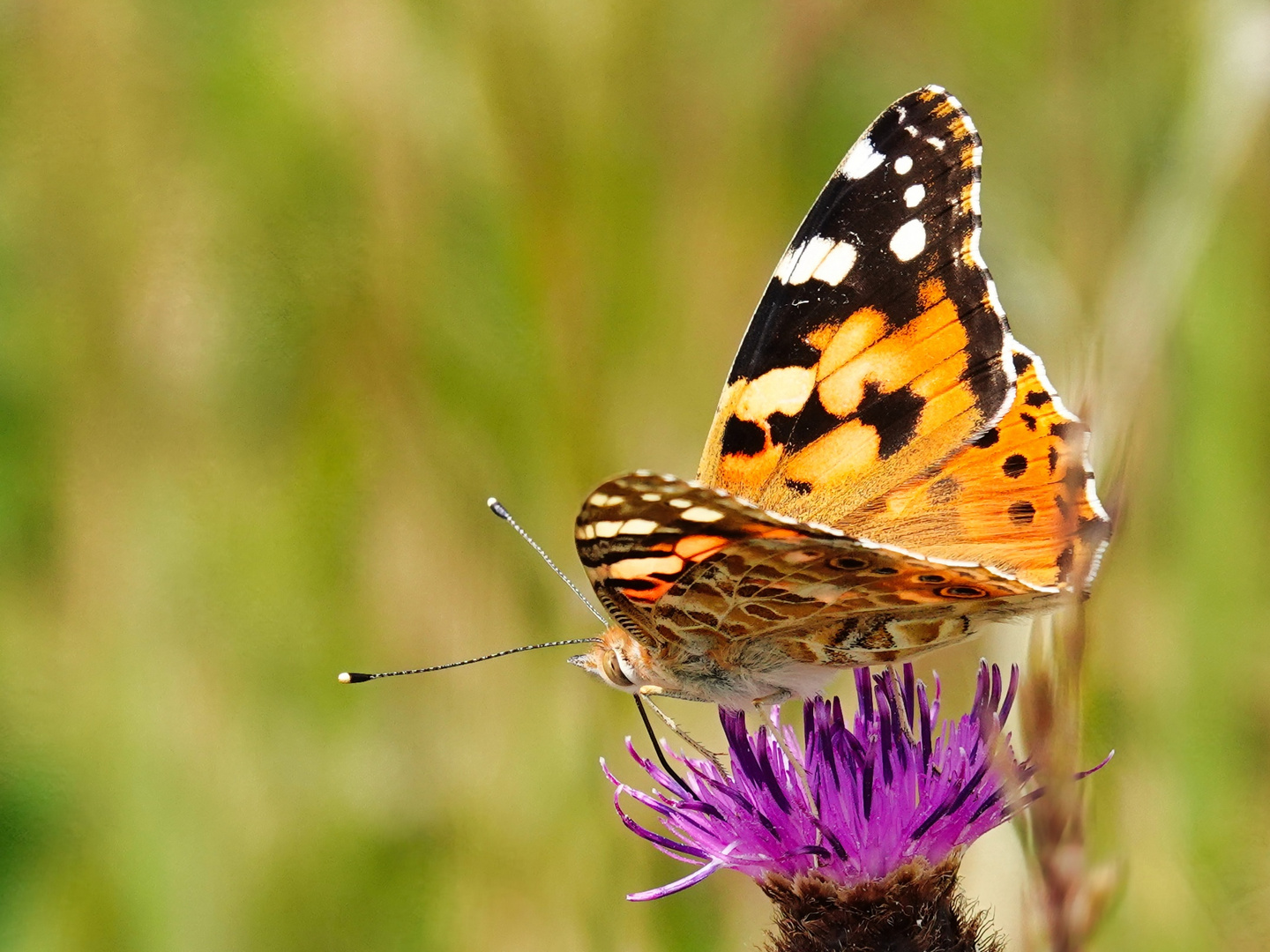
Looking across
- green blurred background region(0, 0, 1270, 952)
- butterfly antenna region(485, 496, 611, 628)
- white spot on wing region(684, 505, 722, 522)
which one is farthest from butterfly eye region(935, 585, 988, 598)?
butterfly antenna region(485, 496, 611, 628)

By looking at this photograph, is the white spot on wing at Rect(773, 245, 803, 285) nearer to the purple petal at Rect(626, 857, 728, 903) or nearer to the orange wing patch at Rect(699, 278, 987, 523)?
the orange wing patch at Rect(699, 278, 987, 523)

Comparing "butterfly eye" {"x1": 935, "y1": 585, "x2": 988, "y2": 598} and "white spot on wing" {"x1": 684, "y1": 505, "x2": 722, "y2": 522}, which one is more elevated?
"white spot on wing" {"x1": 684, "y1": 505, "x2": 722, "y2": 522}

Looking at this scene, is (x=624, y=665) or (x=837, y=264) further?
(x=837, y=264)

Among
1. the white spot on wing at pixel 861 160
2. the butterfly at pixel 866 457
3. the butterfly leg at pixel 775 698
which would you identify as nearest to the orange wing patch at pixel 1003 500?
the butterfly at pixel 866 457

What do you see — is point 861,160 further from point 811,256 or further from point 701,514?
point 701,514

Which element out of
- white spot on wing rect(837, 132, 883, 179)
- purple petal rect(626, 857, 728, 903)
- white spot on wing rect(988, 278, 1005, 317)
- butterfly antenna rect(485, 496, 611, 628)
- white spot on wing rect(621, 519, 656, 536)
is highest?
white spot on wing rect(837, 132, 883, 179)

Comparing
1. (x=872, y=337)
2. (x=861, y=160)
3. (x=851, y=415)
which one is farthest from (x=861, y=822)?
(x=861, y=160)

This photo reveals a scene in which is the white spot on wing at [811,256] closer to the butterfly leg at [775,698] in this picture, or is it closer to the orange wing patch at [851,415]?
the orange wing patch at [851,415]
